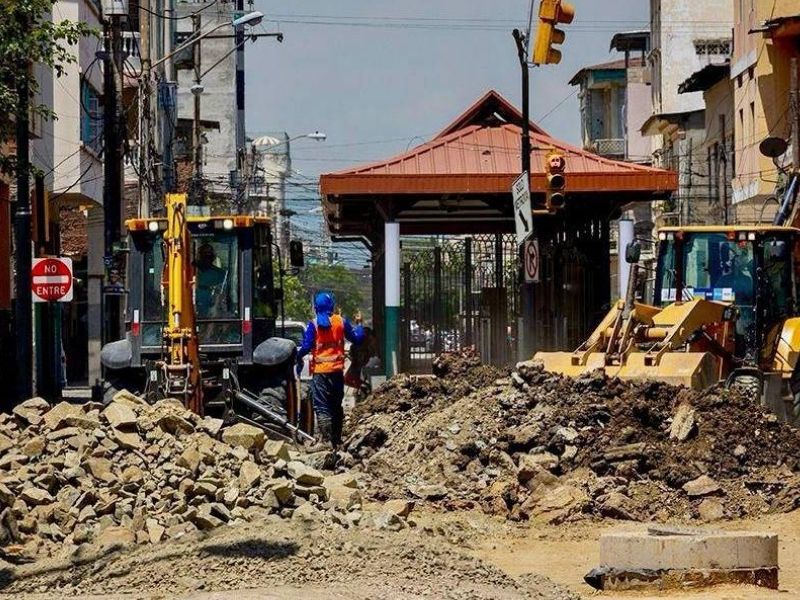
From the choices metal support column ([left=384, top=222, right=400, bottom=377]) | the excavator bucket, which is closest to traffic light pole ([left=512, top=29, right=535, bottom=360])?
metal support column ([left=384, top=222, right=400, bottom=377])

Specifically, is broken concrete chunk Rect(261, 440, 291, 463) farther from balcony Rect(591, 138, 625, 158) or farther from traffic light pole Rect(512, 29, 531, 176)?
balcony Rect(591, 138, 625, 158)

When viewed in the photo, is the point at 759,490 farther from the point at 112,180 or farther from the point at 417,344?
the point at 417,344

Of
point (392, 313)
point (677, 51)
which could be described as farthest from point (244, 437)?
point (677, 51)

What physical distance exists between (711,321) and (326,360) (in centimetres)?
459

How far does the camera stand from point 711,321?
20.0 m

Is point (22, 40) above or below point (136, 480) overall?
above

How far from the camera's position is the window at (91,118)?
3738cm

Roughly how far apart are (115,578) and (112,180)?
17.5m

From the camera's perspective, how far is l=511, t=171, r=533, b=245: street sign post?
24.3 m

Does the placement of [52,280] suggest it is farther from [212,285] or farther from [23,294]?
[212,285]

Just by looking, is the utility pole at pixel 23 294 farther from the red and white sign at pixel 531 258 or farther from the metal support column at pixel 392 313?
the metal support column at pixel 392 313

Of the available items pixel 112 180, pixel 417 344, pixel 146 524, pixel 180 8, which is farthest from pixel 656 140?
pixel 146 524

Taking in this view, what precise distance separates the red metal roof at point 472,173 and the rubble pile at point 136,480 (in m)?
15.2

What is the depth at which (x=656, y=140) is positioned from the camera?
7462 centimetres
